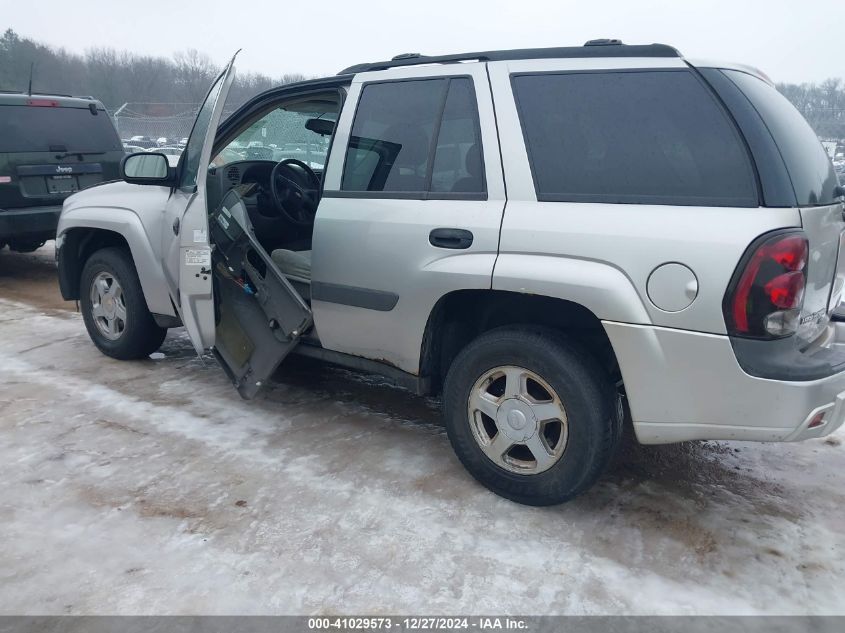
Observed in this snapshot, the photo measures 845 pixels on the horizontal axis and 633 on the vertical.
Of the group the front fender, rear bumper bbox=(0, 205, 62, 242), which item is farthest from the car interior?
rear bumper bbox=(0, 205, 62, 242)

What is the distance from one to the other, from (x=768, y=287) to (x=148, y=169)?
133 inches

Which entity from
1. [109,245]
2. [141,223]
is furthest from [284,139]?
[109,245]

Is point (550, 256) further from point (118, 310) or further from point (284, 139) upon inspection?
point (118, 310)

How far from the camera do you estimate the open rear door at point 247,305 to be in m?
3.67

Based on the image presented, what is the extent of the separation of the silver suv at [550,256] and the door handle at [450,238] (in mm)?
11

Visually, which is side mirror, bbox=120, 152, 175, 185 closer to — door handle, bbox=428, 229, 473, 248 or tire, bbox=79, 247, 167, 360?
tire, bbox=79, 247, 167, 360

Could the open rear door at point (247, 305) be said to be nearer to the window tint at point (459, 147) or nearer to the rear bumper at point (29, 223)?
the window tint at point (459, 147)

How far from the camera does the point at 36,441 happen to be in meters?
3.53

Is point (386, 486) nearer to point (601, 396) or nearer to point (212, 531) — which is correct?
point (212, 531)

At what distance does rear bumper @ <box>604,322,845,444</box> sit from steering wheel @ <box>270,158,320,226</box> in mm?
2475

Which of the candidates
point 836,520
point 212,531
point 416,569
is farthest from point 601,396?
point 212,531

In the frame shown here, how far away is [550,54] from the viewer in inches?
115

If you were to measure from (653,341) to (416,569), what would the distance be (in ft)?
4.07

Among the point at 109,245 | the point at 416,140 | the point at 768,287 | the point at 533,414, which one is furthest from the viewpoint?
the point at 109,245
